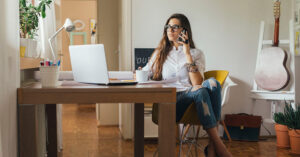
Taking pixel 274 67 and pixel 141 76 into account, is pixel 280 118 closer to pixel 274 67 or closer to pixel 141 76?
pixel 274 67

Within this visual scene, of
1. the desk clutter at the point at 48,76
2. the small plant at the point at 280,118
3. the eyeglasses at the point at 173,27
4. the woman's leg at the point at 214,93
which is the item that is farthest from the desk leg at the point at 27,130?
the small plant at the point at 280,118

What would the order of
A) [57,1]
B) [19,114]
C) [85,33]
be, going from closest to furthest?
[19,114], [57,1], [85,33]

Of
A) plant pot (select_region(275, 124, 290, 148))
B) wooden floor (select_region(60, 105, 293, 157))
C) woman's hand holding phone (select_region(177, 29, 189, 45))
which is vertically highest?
woman's hand holding phone (select_region(177, 29, 189, 45))

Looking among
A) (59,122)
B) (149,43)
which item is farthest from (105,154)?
(149,43)

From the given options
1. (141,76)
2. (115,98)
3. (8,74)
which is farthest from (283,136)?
(8,74)

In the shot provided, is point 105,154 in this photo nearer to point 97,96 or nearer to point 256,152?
point 256,152

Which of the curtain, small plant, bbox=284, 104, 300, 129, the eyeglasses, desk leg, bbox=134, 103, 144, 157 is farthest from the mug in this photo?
small plant, bbox=284, 104, 300, 129

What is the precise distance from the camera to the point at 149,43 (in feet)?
12.6

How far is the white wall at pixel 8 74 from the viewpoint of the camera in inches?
50.6

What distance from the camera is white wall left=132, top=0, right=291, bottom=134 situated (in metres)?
3.93

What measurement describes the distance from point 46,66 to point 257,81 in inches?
108

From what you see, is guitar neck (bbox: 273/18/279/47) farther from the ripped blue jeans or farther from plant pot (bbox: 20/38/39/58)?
plant pot (bbox: 20/38/39/58)

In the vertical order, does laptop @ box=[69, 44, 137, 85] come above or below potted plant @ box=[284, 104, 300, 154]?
above

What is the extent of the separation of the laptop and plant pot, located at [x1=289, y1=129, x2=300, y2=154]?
2.13m
